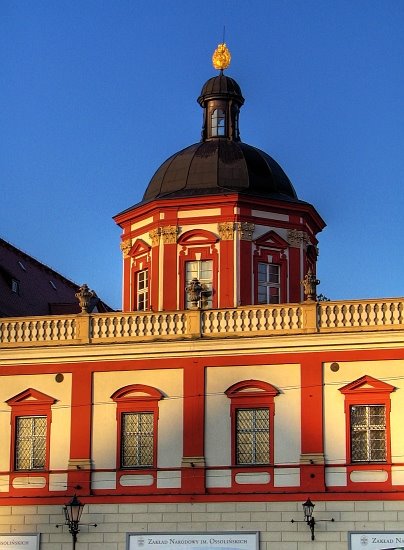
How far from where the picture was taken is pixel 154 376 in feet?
126

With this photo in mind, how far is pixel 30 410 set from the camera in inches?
1538

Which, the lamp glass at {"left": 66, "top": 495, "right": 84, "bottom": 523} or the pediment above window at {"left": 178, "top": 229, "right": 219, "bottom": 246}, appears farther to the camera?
the pediment above window at {"left": 178, "top": 229, "right": 219, "bottom": 246}

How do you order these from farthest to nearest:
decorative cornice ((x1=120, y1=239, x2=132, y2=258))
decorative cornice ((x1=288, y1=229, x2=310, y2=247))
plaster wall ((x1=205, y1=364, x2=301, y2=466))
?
decorative cornice ((x1=120, y1=239, x2=132, y2=258))
decorative cornice ((x1=288, y1=229, x2=310, y2=247))
plaster wall ((x1=205, y1=364, x2=301, y2=466))

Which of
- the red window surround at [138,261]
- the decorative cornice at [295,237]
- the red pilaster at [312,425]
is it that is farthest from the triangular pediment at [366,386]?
the red window surround at [138,261]

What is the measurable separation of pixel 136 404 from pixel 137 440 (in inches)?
42.0

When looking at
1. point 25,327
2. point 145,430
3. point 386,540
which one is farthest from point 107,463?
point 386,540

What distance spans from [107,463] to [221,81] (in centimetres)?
1624

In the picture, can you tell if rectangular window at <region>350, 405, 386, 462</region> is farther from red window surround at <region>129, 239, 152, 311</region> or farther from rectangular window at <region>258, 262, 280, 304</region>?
red window surround at <region>129, 239, 152, 311</region>

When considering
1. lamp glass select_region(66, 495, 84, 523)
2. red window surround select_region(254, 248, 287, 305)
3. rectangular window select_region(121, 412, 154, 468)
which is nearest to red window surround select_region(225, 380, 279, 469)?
rectangular window select_region(121, 412, 154, 468)

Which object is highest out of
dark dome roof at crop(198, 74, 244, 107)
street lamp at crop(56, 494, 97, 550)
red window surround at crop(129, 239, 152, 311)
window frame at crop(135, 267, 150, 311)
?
dark dome roof at crop(198, 74, 244, 107)

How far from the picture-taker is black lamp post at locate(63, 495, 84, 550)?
36500 mm

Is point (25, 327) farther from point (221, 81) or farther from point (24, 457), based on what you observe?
point (221, 81)

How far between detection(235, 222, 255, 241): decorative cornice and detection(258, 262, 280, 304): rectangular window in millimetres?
993

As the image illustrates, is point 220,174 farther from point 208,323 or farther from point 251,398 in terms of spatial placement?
point 251,398
